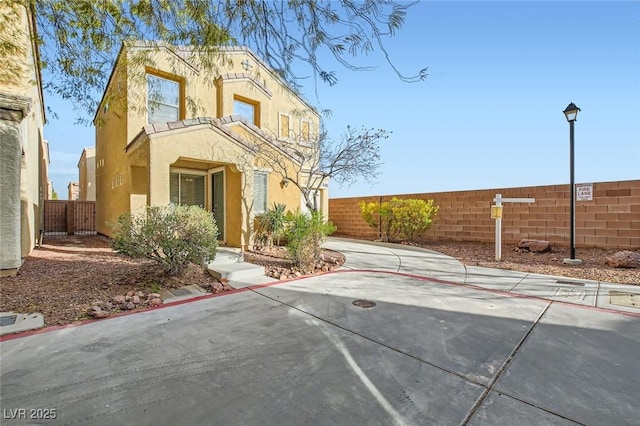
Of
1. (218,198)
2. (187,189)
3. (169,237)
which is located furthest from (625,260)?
(187,189)

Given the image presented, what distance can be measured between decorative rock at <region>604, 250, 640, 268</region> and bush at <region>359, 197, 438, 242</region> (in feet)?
17.7

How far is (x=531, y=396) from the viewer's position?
2.48 metres

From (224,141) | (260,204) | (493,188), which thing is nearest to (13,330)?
(224,141)

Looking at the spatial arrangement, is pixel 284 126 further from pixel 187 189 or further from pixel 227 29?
pixel 227 29

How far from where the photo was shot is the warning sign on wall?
8969 mm

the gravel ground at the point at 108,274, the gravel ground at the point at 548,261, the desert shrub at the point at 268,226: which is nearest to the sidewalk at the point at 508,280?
the gravel ground at the point at 548,261

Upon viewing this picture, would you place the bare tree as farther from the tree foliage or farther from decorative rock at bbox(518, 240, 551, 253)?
decorative rock at bbox(518, 240, 551, 253)

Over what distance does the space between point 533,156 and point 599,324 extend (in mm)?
12211

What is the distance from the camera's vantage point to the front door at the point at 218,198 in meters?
10.6

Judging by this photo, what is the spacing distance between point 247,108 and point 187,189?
5.56m

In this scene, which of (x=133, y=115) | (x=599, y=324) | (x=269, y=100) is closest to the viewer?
(x=599, y=324)

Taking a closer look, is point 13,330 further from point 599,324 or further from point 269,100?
point 269,100

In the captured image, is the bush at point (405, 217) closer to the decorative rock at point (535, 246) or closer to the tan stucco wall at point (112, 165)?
the decorative rock at point (535, 246)

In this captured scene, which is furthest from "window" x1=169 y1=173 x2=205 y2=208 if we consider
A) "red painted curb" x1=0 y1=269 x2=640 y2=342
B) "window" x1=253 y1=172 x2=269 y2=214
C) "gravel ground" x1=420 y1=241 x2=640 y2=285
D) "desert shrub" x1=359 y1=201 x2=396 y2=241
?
"gravel ground" x1=420 y1=241 x2=640 y2=285
